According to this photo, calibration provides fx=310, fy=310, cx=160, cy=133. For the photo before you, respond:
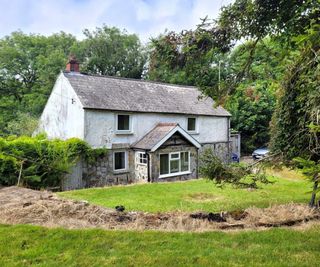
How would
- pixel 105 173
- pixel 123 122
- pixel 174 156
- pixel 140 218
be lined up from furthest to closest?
pixel 174 156 < pixel 123 122 < pixel 105 173 < pixel 140 218

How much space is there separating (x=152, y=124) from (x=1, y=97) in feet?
77.1

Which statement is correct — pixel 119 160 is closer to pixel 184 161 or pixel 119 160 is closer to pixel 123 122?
pixel 123 122

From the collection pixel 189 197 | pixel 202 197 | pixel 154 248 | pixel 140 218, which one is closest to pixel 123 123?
pixel 189 197

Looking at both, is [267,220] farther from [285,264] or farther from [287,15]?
[287,15]

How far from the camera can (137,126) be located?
2141cm

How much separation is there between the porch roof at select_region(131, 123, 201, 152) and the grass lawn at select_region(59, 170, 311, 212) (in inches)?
141

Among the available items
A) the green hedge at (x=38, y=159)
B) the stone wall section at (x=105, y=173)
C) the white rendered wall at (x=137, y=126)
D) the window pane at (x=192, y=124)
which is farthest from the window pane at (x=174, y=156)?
the green hedge at (x=38, y=159)

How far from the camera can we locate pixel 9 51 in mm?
38344

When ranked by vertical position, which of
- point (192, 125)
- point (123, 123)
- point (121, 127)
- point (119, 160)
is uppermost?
point (192, 125)

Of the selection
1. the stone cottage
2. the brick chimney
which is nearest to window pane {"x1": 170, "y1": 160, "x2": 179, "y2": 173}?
the stone cottage

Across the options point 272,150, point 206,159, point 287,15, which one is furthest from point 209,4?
point 272,150

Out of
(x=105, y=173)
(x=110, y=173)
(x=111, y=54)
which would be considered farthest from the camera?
(x=111, y=54)

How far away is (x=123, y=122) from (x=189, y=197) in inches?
346

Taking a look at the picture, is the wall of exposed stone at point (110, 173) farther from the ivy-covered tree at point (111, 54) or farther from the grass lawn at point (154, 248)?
the ivy-covered tree at point (111, 54)
